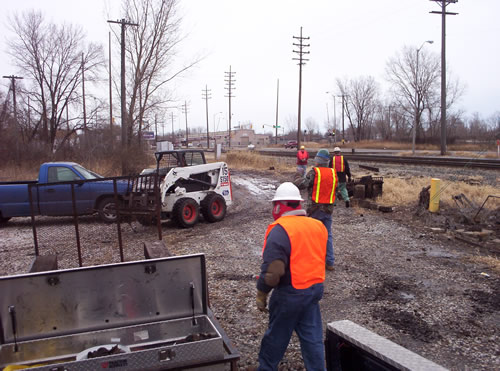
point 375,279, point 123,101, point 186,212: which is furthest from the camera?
point 123,101

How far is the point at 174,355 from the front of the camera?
2980 millimetres

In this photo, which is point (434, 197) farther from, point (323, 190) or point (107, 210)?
point (107, 210)

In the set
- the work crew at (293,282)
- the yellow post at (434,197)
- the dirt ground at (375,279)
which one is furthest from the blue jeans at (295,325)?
the yellow post at (434,197)

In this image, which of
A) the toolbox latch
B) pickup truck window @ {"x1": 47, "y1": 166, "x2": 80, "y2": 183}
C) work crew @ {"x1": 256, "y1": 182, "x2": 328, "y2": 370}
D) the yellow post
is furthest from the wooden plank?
the yellow post

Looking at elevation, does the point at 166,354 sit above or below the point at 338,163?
below

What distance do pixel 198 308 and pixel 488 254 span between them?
6.52 meters

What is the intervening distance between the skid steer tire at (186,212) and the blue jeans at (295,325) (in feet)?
25.2

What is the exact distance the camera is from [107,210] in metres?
11.3

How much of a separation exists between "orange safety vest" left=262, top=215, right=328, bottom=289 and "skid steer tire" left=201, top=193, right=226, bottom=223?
826cm

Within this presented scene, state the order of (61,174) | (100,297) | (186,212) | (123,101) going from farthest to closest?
(123,101) < (61,174) < (186,212) < (100,297)

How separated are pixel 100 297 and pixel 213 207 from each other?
27.8ft

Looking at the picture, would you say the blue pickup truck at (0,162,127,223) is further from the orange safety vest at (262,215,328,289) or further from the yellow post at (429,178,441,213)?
the orange safety vest at (262,215,328,289)

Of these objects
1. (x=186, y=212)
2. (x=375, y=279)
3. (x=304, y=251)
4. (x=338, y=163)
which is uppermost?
(x=338, y=163)

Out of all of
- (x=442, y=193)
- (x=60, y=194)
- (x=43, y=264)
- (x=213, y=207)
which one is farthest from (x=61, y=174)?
(x=442, y=193)
